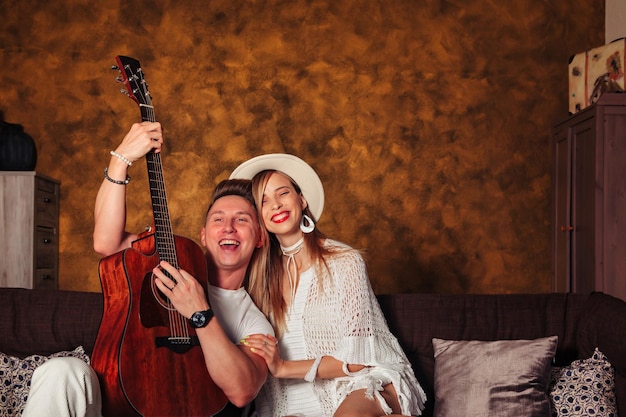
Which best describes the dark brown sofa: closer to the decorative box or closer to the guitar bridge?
the guitar bridge

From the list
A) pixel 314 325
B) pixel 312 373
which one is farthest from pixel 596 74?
pixel 312 373

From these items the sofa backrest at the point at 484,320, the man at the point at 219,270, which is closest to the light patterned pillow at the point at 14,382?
the man at the point at 219,270

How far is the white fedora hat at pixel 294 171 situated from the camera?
2.51 meters

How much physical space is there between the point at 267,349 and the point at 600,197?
2446 mm

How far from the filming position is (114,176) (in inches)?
81.0

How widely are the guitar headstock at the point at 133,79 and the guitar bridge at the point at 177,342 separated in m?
0.66

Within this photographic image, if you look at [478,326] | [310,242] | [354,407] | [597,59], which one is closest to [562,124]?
[597,59]

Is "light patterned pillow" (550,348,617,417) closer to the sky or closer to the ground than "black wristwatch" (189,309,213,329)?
closer to the ground

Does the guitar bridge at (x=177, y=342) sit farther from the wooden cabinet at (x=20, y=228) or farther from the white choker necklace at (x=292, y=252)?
the wooden cabinet at (x=20, y=228)

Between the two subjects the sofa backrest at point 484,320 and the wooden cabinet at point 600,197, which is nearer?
the sofa backrest at point 484,320

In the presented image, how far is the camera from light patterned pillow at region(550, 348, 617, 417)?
2334mm

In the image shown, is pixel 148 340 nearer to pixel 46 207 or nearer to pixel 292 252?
pixel 292 252

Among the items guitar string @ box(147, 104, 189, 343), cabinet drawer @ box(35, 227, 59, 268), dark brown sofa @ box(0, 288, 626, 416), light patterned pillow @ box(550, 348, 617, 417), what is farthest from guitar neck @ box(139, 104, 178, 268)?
cabinet drawer @ box(35, 227, 59, 268)

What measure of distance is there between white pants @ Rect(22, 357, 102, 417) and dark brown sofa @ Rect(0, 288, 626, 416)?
2.55 feet
